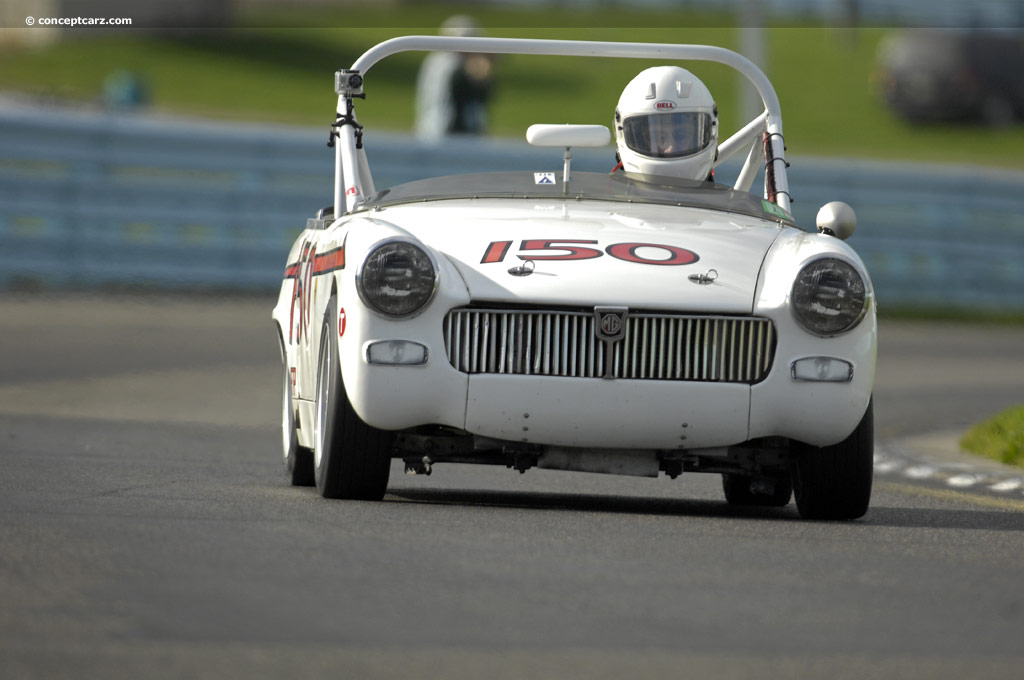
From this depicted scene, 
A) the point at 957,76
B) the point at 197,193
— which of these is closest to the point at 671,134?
the point at 197,193

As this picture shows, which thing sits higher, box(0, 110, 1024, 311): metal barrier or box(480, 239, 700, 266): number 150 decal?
box(480, 239, 700, 266): number 150 decal

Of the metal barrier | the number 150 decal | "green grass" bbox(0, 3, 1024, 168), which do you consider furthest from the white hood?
"green grass" bbox(0, 3, 1024, 168)

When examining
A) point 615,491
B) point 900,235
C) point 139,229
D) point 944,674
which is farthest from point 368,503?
point 900,235

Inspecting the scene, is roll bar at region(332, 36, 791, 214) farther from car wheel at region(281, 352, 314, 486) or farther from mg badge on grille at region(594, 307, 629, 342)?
mg badge on grille at region(594, 307, 629, 342)

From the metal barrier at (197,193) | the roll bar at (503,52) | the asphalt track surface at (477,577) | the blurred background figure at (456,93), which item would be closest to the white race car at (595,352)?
the asphalt track surface at (477,577)

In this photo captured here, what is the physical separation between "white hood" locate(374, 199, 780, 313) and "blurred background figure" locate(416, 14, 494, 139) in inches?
351

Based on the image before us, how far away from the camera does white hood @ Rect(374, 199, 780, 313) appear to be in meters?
6.35

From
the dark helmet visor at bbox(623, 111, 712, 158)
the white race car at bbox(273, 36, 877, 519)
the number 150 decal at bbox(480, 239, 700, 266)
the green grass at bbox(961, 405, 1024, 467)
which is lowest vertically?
the green grass at bbox(961, 405, 1024, 467)

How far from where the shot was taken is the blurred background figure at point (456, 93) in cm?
1631

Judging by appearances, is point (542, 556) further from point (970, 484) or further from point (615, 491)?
point (970, 484)

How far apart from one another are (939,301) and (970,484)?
11852 mm

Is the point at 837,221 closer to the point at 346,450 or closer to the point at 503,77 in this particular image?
the point at 346,450

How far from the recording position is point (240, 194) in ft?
61.3

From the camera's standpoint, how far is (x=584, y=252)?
21.5 ft
